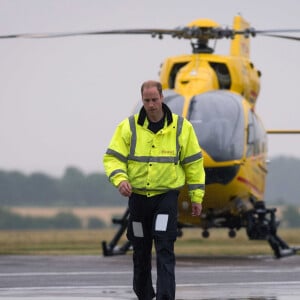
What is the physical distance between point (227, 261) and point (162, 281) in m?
8.99

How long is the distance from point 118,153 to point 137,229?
2.06 ft

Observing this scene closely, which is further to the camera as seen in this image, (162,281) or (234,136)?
(234,136)

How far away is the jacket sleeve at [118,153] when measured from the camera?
1051 cm

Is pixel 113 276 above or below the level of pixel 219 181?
below

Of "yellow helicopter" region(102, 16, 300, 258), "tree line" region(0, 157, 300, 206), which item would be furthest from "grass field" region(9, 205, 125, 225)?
"yellow helicopter" region(102, 16, 300, 258)

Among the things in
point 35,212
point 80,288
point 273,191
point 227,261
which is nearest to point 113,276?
point 80,288

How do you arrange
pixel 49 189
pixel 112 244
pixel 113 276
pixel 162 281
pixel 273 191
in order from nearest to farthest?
pixel 162 281, pixel 113 276, pixel 112 244, pixel 49 189, pixel 273 191

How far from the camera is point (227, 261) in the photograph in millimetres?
19391

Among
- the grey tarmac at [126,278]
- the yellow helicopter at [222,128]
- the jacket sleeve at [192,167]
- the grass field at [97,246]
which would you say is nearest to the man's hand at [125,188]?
the jacket sleeve at [192,167]

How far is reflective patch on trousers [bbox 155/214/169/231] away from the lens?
1059 centimetres

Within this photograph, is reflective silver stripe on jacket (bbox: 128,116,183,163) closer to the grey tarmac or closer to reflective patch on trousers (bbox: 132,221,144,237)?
reflective patch on trousers (bbox: 132,221,144,237)

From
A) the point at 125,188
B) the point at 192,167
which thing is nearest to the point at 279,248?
the point at 192,167

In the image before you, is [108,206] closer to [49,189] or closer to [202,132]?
[49,189]

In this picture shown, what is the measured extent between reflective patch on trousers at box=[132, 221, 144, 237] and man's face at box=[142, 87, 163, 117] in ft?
2.87
